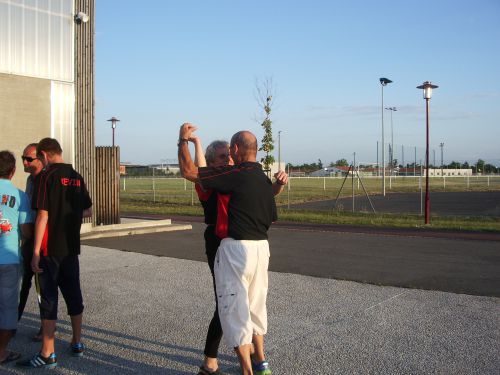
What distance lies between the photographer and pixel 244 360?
3.83 metres

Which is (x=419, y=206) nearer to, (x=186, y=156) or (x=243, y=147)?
(x=243, y=147)

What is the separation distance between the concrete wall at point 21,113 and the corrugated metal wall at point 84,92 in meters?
0.87

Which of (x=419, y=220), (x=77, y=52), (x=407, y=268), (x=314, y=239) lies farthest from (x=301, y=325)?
(x=419, y=220)

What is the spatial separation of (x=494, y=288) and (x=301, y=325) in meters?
3.33

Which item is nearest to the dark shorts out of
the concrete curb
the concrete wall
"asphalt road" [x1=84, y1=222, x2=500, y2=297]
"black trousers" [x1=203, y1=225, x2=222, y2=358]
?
"black trousers" [x1=203, y1=225, x2=222, y2=358]

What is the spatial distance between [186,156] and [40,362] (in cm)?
214

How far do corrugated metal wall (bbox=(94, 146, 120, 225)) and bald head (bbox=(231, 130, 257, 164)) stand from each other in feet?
34.2

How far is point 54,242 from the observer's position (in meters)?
4.61

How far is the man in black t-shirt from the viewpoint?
14.8 feet

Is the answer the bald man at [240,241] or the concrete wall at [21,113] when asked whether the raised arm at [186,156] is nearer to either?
the bald man at [240,241]

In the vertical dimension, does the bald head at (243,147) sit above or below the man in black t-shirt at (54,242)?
above

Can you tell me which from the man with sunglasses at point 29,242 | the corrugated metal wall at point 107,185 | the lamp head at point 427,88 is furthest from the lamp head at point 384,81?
the man with sunglasses at point 29,242

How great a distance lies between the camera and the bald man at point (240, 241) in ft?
12.5

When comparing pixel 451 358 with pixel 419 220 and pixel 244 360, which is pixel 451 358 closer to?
pixel 244 360
